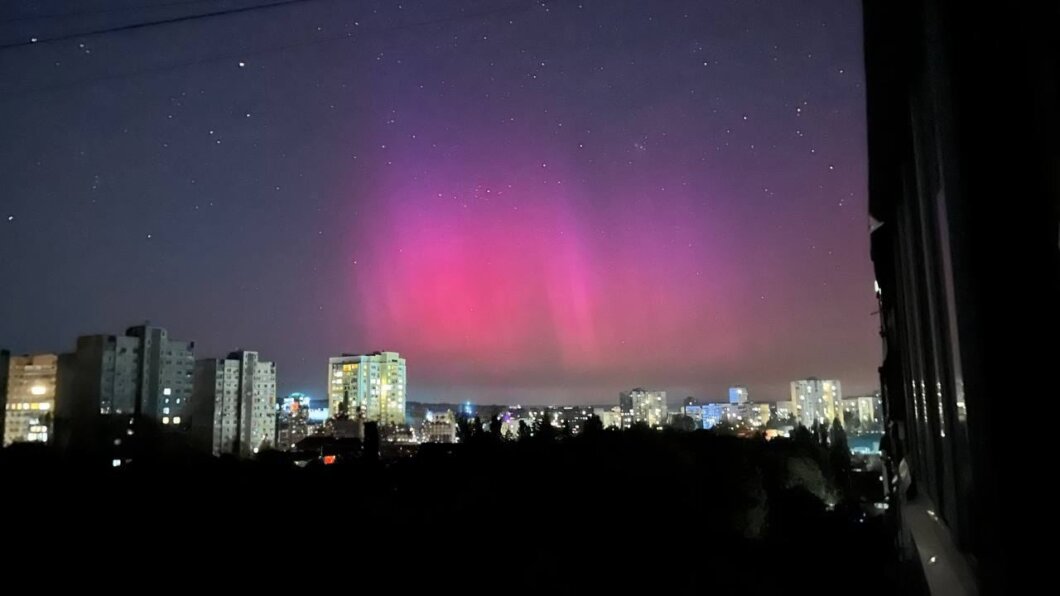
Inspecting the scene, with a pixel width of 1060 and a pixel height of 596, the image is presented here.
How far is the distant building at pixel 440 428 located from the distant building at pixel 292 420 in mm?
11726

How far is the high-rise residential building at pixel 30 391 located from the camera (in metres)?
43.7

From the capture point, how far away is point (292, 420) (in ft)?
241

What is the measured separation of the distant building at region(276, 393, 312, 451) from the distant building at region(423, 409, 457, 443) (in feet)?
38.5

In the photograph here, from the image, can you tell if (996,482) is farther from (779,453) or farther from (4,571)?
(779,453)

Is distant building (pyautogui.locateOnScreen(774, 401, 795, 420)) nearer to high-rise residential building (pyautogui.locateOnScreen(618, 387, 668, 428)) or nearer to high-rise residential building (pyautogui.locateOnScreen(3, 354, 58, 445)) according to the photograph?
high-rise residential building (pyautogui.locateOnScreen(618, 387, 668, 428))

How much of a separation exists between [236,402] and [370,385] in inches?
1045

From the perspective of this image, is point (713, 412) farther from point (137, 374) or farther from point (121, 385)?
point (121, 385)

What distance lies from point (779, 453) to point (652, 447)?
10.0m

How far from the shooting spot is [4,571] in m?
5.99

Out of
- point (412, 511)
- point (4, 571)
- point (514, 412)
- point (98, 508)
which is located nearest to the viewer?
point (4, 571)

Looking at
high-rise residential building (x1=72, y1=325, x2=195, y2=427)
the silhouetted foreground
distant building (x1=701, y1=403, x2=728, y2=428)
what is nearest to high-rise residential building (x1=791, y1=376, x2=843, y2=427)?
distant building (x1=701, y1=403, x2=728, y2=428)

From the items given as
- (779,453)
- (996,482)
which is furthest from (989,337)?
(779,453)

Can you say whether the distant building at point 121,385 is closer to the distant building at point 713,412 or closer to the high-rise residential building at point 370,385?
the high-rise residential building at point 370,385

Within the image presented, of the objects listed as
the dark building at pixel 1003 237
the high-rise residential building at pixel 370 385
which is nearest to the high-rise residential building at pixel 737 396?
the high-rise residential building at pixel 370 385
